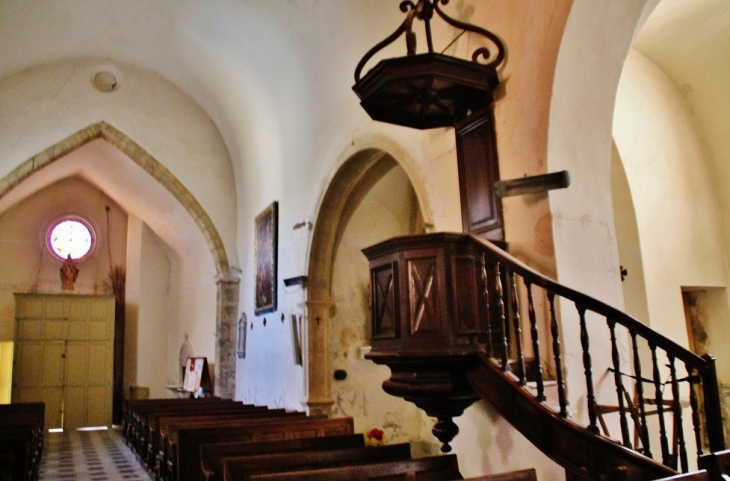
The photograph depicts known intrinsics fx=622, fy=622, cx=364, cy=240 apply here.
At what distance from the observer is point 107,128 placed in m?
10.3

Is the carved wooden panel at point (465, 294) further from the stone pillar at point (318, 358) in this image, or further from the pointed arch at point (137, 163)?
the pointed arch at point (137, 163)

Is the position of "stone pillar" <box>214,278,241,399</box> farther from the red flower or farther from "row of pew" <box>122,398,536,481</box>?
the red flower

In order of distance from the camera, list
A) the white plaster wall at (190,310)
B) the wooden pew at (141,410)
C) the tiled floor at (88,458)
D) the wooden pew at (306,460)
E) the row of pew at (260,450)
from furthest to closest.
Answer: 1. the white plaster wall at (190,310)
2. the wooden pew at (141,410)
3. the tiled floor at (88,458)
4. the wooden pew at (306,460)
5. the row of pew at (260,450)

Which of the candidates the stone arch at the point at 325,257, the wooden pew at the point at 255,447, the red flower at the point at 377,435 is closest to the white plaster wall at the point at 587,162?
the wooden pew at the point at 255,447

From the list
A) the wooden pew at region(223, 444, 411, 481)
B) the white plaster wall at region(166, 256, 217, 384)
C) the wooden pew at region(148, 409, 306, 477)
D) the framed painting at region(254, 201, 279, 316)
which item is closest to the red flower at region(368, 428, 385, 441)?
the wooden pew at region(148, 409, 306, 477)

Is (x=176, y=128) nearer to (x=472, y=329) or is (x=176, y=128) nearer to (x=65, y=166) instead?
(x=65, y=166)

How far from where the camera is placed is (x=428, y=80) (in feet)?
13.2

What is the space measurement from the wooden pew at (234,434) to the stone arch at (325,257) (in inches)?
65.1

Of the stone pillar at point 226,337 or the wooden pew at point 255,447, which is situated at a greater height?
the stone pillar at point 226,337

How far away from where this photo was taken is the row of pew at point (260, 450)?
11.7 ft

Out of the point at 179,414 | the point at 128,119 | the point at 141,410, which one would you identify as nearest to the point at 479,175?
the point at 179,414

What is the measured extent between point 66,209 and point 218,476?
1134 centimetres

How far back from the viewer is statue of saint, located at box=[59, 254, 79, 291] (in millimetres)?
13391

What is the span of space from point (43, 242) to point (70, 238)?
1.77ft
